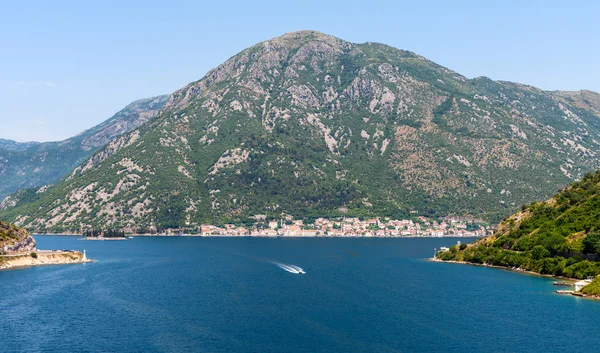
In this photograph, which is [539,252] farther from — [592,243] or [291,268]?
[291,268]

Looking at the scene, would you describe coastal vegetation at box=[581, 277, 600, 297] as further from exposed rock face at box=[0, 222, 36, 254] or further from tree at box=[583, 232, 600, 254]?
exposed rock face at box=[0, 222, 36, 254]

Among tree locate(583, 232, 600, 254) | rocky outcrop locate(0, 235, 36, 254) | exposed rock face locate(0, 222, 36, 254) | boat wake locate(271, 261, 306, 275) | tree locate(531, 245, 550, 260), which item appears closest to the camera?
tree locate(583, 232, 600, 254)

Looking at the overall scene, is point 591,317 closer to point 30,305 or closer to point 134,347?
point 134,347

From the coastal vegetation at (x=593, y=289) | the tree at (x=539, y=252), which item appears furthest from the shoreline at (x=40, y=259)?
the coastal vegetation at (x=593, y=289)

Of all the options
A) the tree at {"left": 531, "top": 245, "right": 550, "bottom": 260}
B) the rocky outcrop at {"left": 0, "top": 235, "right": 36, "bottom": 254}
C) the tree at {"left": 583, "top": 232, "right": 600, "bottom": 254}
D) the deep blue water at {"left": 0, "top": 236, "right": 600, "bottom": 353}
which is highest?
the tree at {"left": 583, "top": 232, "right": 600, "bottom": 254}

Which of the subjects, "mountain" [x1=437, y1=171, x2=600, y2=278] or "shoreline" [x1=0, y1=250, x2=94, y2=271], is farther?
"shoreline" [x1=0, y1=250, x2=94, y2=271]

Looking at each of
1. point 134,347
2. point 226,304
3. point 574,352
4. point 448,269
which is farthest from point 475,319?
point 448,269

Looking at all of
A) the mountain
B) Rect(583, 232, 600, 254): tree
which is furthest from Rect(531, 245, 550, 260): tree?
Rect(583, 232, 600, 254): tree

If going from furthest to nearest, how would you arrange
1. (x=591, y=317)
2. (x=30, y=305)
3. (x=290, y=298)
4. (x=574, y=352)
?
(x=290, y=298)
(x=30, y=305)
(x=591, y=317)
(x=574, y=352)
